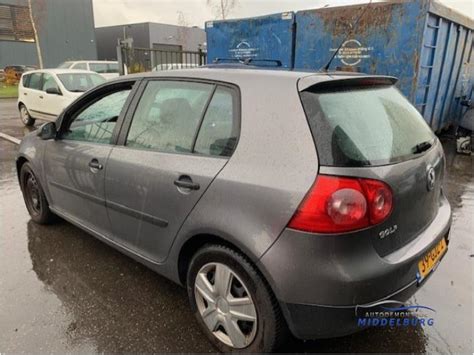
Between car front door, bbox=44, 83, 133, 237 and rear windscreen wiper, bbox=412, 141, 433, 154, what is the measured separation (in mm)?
1990

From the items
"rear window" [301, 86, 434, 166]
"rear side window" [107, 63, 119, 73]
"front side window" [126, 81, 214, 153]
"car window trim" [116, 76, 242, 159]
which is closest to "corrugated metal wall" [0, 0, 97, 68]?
"rear side window" [107, 63, 119, 73]

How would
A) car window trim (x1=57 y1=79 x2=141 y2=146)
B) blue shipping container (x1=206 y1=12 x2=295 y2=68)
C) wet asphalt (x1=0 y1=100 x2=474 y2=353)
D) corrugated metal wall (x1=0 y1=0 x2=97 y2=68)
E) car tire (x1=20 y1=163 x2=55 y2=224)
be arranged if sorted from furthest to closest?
corrugated metal wall (x1=0 y1=0 x2=97 y2=68) < blue shipping container (x1=206 y1=12 x2=295 y2=68) < car tire (x1=20 y1=163 x2=55 y2=224) < car window trim (x1=57 y1=79 x2=141 y2=146) < wet asphalt (x1=0 y1=100 x2=474 y2=353)

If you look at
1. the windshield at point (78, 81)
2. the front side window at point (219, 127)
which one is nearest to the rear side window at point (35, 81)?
the windshield at point (78, 81)

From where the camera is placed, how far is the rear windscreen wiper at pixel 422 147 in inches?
86.7

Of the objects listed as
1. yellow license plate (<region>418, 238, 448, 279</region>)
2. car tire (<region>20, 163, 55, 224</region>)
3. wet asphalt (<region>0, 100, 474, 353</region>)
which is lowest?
wet asphalt (<region>0, 100, 474, 353</region>)

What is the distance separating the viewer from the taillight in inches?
68.9

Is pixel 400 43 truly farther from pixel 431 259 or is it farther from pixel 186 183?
pixel 186 183

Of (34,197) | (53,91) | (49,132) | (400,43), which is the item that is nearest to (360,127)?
(49,132)

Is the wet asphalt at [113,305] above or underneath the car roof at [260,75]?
underneath

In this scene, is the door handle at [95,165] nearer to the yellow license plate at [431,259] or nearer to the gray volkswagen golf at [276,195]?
the gray volkswagen golf at [276,195]

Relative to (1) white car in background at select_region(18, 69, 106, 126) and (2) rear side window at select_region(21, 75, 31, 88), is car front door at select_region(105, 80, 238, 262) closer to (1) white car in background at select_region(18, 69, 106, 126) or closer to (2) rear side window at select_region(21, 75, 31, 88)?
(1) white car in background at select_region(18, 69, 106, 126)

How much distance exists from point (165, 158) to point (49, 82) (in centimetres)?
874

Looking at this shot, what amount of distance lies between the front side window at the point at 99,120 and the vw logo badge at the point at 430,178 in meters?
2.13

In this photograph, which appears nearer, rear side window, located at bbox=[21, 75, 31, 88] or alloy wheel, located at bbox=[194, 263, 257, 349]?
alloy wheel, located at bbox=[194, 263, 257, 349]
